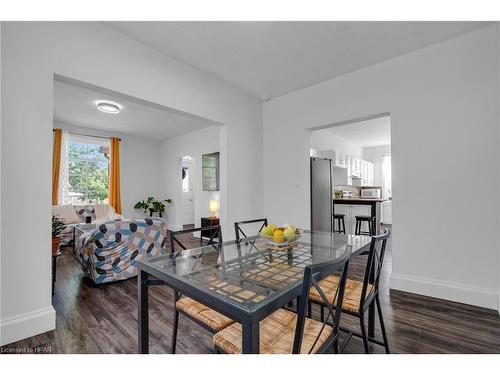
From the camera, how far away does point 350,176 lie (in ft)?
22.0

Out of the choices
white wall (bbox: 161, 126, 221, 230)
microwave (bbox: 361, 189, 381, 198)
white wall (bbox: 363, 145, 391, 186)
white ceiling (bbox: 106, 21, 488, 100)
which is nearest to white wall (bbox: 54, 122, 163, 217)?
white wall (bbox: 161, 126, 221, 230)

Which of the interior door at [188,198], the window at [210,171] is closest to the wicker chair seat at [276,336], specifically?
the window at [210,171]

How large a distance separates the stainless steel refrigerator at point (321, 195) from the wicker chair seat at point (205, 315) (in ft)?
9.35

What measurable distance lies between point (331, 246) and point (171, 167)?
18.7ft

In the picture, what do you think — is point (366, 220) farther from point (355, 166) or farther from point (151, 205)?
point (151, 205)

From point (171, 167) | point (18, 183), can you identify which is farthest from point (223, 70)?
point (171, 167)

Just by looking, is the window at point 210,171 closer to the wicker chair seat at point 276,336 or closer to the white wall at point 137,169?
the white wall at point 137,169

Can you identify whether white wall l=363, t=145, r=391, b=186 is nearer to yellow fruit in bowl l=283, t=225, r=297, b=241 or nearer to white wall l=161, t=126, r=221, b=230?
white wall l=161, t=126, r=221, b=230

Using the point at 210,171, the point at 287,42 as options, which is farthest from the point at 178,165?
the point at 287,42

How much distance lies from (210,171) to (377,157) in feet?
18.3
